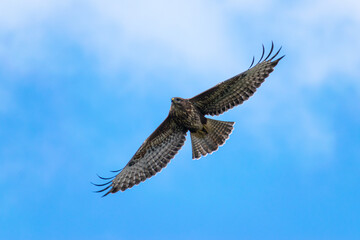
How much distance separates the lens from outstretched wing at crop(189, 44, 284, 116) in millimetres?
12570

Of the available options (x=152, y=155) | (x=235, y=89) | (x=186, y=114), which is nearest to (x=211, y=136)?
(x=186, y=114)

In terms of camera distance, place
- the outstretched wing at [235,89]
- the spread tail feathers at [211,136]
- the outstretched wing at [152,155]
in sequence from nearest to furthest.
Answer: the outstretched wing at [235,89] → the spread tail feathers at [211,136] → the outstretched wing at [152,155]

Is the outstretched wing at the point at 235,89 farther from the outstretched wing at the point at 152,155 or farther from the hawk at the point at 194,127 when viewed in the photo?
the outstretched wing at the point at 152,155

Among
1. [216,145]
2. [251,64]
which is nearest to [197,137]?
[216,145]

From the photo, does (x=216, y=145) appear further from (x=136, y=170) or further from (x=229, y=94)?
(x=136, y=170)

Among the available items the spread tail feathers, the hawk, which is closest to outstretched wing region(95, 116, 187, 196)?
the hawk

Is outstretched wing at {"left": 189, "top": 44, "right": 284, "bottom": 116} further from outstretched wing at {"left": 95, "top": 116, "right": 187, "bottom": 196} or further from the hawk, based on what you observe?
outstretched wing at {"left": 95, "top": 116, "right": 187, "bottom": 196}

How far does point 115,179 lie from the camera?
44.3 ft

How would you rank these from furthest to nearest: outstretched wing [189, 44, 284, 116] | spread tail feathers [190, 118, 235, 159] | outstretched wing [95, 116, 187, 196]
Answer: outstretched wing [95, 116, 187, 196], spread tail feathers [190, 118, 235, 159], outstretched wing [189, 44, 284, 116]

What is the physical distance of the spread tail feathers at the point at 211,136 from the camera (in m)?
13.1

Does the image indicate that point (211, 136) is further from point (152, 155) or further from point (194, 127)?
point (152, 155)

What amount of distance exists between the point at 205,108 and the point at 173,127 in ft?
3.50

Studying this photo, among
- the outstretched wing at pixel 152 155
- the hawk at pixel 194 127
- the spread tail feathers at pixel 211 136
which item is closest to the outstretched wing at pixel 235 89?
the hawk at pixel 194 127

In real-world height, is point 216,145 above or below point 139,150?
below
